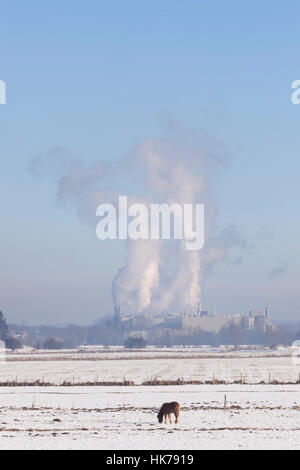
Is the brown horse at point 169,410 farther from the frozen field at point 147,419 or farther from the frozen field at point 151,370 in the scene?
the frozen field at point 151,370

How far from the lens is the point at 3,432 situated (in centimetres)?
2691

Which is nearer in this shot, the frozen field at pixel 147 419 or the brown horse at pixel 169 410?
the frozen field at pixel 147 419

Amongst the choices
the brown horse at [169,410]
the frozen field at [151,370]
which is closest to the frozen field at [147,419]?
the brown horse at [169,410]

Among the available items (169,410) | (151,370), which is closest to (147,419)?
(169,410)

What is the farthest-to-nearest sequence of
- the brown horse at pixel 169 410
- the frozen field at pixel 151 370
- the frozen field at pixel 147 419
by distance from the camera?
the frozen field at pixel 151 370, the brown horse at pixel 169 410, the frozen field at pixel 147 419

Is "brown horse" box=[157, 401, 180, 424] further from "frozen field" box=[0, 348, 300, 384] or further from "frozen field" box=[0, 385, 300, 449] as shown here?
"frozen field" box=[0, 348, 300, 384]

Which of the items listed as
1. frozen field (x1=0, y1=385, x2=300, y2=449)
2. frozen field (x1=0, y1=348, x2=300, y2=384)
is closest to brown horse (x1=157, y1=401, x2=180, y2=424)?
frozen field (x1=0, y1=385, x2=300, y2=449)

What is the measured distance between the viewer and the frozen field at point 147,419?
24.3m

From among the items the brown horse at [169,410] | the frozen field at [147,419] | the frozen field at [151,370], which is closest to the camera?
the frozen field at [147,419]

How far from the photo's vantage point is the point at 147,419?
1220 inches

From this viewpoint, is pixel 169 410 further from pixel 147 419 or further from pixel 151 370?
pixel 151 370

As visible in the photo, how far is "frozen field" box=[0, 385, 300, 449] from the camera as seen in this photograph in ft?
79.7

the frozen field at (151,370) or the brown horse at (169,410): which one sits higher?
the frozen field at (151,370)

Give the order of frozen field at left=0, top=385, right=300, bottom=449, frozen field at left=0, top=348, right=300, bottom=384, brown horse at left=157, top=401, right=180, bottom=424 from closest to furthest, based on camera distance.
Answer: frozen field at left=0, top=385, right=300, bottom=449, brown horse at left=157, top=401, right=180, bottom=424, frozen field at left=0, top=348, right=300, bottom=384
